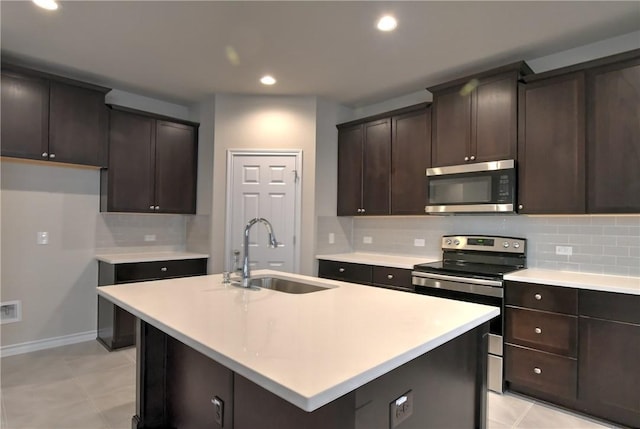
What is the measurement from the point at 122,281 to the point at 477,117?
141 inches

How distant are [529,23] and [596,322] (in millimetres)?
2053

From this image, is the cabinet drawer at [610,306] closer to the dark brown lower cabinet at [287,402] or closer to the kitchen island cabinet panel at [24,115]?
the dark brown lower cabinet at [287,402]

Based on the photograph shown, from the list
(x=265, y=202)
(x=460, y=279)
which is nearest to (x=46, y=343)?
(x=265, y=202)

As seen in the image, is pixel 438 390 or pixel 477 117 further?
pixel 477 117

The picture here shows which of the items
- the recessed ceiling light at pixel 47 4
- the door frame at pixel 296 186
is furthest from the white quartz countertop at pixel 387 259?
the recessed ceiling light at pixel 47 4

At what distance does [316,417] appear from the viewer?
3.37 feet

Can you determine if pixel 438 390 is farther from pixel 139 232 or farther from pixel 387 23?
pixel 139 232

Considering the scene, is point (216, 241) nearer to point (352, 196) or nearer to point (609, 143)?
point (352, 196)

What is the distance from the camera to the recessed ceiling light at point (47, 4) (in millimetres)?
2363

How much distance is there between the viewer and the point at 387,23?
2.58 meters

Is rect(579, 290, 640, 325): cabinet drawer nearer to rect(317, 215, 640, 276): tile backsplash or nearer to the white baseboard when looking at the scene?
rect(317, 215, 640, 276): tile backsplash

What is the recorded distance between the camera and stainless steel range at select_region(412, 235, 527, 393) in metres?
2.73

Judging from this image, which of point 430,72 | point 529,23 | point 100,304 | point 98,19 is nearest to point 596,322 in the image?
point 529,23

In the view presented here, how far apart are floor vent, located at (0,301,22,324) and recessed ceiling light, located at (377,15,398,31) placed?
401 centimetres
